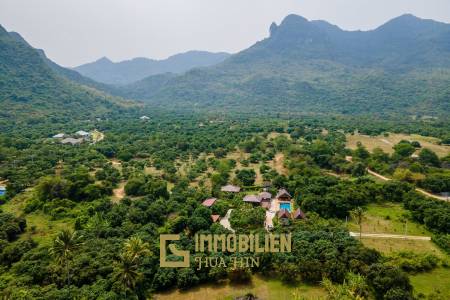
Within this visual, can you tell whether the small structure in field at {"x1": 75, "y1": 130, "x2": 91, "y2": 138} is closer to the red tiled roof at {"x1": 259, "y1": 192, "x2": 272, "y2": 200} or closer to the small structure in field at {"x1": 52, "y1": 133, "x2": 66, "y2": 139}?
the small structure in field at {"x1": 52, "y1": 133, "x2": 66, "y2": 139}

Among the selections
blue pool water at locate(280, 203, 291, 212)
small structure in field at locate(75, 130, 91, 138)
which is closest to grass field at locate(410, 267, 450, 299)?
blue pool water at locate(280, 203, 291, 212)

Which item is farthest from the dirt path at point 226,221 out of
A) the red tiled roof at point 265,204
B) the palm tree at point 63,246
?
the palm tree at point 63,246

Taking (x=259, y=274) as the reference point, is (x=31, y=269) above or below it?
above

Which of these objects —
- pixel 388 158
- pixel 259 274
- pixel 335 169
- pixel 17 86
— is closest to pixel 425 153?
pixel 388 158

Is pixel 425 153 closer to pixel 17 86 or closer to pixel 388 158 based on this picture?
pixel 388 158

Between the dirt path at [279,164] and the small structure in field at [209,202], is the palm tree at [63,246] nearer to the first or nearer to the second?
the small structure in field at [209,202]

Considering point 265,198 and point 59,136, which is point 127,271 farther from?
point 59,136
